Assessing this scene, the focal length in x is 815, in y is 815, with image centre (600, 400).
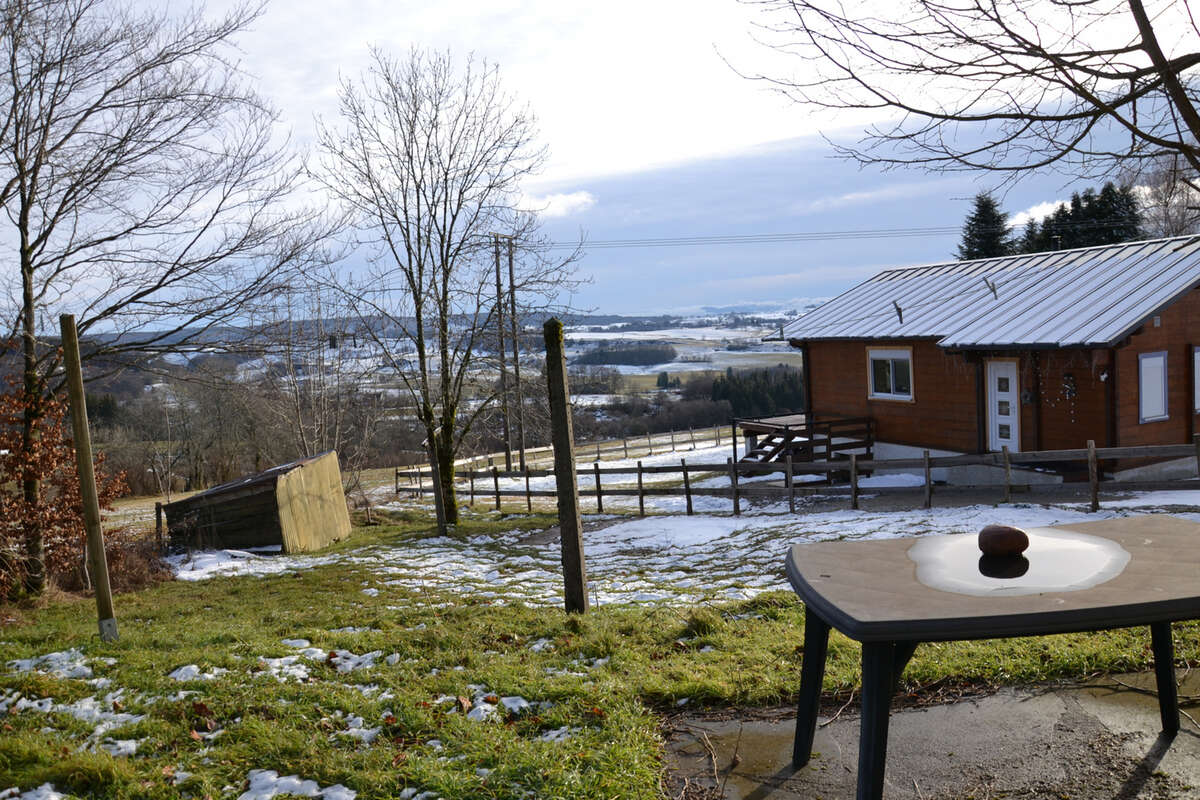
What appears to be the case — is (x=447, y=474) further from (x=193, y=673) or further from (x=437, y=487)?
(x=193, y=673)

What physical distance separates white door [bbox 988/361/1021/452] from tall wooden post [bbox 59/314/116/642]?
1711 centimetres

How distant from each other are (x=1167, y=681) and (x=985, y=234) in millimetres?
45828

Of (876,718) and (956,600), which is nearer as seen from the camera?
(876,718)

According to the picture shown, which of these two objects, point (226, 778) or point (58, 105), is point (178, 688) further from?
point (58, 105)

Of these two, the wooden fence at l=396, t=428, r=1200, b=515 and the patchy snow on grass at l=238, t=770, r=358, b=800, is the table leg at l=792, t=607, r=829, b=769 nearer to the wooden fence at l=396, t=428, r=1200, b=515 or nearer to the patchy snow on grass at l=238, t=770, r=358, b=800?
the patchy snow on grass at l=238, t=770, r=358, b=800

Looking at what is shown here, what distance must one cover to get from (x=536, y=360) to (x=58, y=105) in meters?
12.2

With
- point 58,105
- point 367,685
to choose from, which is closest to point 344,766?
point 367,685

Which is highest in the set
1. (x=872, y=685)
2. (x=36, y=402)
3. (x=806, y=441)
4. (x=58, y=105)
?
(x=58, y=105)

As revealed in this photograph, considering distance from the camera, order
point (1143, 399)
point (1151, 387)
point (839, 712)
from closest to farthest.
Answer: point (839, 712)
point (1143, 399)
point (1151, 387)

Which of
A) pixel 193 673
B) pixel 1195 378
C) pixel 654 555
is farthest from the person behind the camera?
pixel 1195 378

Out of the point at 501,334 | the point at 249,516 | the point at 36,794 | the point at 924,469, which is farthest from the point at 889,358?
the point at 36,794

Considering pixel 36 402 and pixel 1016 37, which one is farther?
pixel 36 402

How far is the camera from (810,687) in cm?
376

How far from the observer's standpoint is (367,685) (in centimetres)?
521
